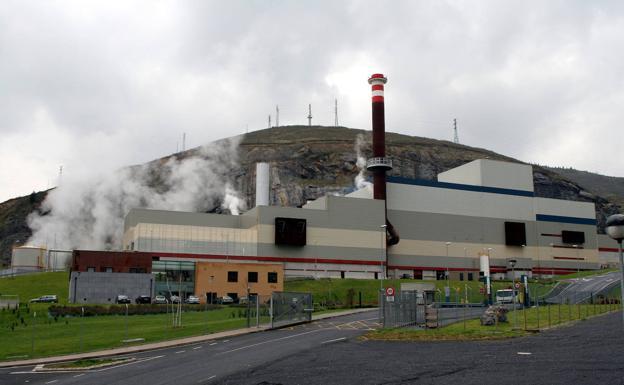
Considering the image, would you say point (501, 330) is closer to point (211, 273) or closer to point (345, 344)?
point (345, 344)

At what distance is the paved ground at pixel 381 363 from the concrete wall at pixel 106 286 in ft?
168

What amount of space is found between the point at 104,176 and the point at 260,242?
2593 inches

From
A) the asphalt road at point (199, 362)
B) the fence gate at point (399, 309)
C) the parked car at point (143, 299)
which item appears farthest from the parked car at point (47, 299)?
the fence gate at point (399, 309)

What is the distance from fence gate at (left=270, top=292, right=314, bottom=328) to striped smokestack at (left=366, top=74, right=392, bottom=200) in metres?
59.2

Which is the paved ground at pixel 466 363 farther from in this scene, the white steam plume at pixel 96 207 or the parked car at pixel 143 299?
the white steam plume at pixel 96 207

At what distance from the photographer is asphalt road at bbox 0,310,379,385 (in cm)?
2319

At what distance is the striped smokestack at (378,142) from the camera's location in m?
106

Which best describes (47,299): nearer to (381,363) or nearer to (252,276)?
(252,276)

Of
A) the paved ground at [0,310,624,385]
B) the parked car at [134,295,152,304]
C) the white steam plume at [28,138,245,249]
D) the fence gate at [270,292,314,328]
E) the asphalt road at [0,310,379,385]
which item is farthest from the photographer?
the white steam plume at [28,138,245,249]

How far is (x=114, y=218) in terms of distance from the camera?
147 meters

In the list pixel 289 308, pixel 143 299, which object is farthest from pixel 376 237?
pixel 289 308

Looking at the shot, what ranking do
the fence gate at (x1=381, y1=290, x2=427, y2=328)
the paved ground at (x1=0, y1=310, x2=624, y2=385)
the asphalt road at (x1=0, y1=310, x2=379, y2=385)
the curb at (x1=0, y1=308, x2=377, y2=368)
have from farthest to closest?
the fence gate at (x1=381, y1=290, x2=427, y2=328), the curb at (x1=0, y1=308, x2=377, y2=368), the asphalt road at (x1=0, y1=310, x2=379, y2=385), the paved ground at (x1=0, y1=310, x2=624, y2=385)

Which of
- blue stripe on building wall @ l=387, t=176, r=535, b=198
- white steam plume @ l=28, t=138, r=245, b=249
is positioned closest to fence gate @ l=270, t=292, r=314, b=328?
blue stripe on building wall @ l=387, t=176, r=535, b=198

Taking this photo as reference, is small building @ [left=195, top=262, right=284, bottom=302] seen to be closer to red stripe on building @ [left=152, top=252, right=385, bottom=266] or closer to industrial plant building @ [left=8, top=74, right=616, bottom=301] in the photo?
industrial plant building @ [left=8, top=74, right=616, bottom=301]
